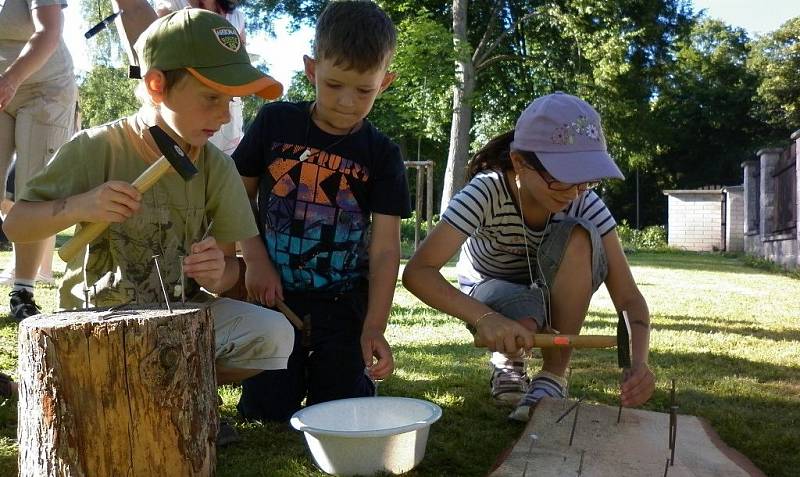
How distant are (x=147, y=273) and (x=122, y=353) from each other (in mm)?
548

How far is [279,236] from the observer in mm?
2912

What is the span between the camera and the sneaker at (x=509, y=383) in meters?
2.96

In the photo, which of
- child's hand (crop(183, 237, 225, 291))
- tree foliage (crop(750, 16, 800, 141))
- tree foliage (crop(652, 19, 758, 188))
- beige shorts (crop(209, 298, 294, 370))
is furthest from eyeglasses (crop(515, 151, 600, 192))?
tree foliage (crop(652, 19, 758, 188))

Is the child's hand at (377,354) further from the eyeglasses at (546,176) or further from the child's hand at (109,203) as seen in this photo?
the child's hand at (109,203)

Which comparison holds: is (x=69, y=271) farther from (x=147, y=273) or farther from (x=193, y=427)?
(x=193, y=427)

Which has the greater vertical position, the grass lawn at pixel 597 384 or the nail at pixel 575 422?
the nail at pixel 575 422

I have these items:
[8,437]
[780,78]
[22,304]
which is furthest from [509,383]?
[780,78]

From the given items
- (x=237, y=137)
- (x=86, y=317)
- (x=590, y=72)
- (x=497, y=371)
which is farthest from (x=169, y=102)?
(x=590, y=72)

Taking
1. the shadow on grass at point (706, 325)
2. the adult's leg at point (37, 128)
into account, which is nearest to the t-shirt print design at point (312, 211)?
the adult's leg at point (37, 128)

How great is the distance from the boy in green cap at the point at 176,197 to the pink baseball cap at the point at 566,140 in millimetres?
813

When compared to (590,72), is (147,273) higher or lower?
lower

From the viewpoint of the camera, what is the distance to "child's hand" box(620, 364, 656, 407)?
2506mm

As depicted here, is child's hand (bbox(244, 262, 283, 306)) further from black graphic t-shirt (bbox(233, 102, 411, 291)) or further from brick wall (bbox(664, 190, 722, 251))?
brick wall (bbox(664, 190, 722, 251))

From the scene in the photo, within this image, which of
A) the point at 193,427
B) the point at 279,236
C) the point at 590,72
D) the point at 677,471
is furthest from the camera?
the point at 590,72
